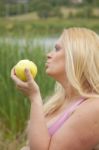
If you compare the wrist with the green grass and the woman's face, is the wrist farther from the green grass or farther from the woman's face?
the green grass

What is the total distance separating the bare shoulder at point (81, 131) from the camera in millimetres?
3059

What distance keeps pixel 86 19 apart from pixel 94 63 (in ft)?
86.0

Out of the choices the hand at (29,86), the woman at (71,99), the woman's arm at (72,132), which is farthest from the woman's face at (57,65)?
the woman's arm at (72,132)

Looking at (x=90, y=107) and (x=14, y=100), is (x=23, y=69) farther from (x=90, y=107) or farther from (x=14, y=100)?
(x=14, y=100)

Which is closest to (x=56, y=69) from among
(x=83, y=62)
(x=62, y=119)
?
(x=83, y=62)

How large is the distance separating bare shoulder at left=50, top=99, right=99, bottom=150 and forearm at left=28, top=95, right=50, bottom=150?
5 cm

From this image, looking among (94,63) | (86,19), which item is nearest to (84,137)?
(94,63)

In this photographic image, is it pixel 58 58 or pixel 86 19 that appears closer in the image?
pixel 58 58

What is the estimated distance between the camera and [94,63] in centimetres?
318

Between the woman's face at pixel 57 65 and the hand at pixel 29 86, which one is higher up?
the woman's face at pixel 57 65

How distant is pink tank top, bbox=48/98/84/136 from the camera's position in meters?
3.16

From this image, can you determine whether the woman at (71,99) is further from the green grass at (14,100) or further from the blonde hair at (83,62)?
the green grass at (14,100)

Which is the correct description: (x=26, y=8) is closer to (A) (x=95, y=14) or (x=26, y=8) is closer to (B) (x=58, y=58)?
(A) (x=95, y=14)

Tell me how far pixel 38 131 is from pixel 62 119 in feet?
0.55
